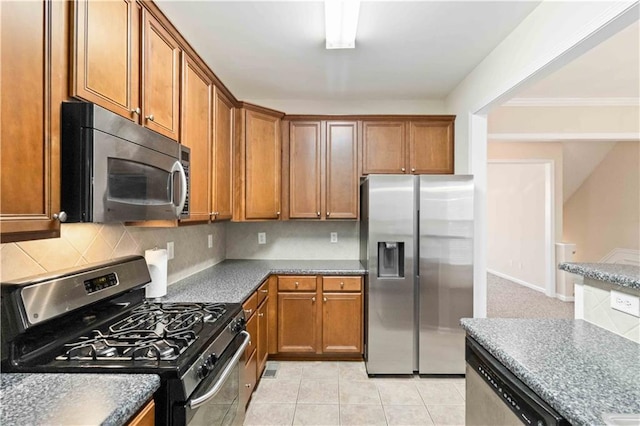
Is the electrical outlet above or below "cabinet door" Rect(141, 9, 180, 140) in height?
below

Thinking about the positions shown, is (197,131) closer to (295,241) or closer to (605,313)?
(295,241)

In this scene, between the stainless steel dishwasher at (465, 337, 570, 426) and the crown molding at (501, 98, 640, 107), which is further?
the crown molding at (501, 98, 640, 107)

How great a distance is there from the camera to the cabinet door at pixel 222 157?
245 cm

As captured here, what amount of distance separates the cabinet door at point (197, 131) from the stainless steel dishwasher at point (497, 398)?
5.69 ft

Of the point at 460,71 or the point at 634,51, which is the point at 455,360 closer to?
the point at 460,71

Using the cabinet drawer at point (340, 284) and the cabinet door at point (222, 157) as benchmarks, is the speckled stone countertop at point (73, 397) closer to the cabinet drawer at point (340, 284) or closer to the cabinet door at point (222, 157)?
the cabinet door at point (222, 157)

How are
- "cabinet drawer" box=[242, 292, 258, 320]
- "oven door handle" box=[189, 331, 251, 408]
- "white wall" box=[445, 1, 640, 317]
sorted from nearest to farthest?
"oven door handle" box=[189, 331, 251, 408] < "white wall" box=[445, 1, 640, 317] < "cabinet drawer" box=[242, 292, 258, 320]

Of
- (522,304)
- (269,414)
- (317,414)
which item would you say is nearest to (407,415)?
(317,414)

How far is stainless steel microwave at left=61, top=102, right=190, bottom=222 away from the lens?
1016 millimetres

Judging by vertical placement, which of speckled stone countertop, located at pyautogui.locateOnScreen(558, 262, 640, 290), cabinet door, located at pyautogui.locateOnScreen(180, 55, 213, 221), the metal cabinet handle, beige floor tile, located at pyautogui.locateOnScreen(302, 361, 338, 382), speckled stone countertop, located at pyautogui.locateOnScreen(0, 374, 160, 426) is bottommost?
beige floor tile, located at pyautogui.locateOnScreen(302, 361, 338, 382)

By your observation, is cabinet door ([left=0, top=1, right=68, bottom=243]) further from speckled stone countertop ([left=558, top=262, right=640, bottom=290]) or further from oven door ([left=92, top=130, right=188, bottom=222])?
speckled stone countertop ([left=558, top=262, right=640, bottom=290])

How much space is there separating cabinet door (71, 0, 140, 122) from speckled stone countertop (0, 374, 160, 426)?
92 centimetres

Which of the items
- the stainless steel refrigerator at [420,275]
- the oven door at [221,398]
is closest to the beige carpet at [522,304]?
the stainless steel refrigerator at [420,275]

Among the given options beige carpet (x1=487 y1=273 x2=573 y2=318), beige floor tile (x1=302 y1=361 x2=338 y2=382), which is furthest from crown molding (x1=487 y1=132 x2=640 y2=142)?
beige floor tile (x1=302 y1=361 x2=338 y2=382)
